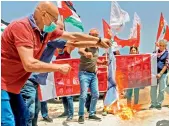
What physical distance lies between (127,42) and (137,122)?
8.81ft

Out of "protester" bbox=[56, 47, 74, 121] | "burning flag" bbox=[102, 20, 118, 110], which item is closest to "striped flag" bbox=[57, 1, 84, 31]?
"protester" bbox=[56, 47, 74, 121]

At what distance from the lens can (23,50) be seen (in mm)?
3209

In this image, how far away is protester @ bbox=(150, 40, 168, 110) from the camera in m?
8.57

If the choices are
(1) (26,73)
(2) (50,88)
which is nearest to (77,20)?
(2) (50,88)

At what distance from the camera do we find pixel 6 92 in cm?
352

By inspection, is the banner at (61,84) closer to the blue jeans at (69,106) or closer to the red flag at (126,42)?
the blue jeans at (69,106)

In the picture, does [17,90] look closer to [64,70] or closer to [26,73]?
[26,73]

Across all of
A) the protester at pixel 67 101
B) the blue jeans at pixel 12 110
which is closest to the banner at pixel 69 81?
the protester at pixel 67 101

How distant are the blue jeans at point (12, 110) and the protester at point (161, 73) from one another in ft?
16.8

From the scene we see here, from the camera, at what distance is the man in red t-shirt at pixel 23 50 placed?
126 inches

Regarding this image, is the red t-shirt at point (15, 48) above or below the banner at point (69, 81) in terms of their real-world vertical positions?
above

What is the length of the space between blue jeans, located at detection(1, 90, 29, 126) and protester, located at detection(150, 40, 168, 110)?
5132 mm

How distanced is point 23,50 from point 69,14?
164 inches

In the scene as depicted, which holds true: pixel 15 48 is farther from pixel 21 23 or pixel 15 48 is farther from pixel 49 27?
pixel 49 27
